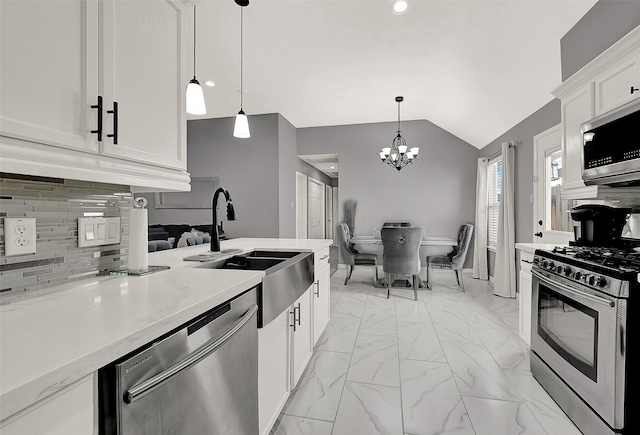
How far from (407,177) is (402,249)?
92.8 inches

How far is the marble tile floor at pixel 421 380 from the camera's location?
1681 millimetres

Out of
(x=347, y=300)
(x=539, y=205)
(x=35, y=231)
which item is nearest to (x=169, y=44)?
(x=35, y=231)

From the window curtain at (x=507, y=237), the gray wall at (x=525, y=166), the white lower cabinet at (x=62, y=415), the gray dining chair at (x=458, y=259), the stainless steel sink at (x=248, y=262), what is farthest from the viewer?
the gray dining chair at (x=458, y=259)

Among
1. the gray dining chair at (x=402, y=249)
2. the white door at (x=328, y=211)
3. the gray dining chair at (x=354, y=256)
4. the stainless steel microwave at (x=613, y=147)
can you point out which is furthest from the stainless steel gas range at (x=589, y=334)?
the white door at (x=328, y=211)

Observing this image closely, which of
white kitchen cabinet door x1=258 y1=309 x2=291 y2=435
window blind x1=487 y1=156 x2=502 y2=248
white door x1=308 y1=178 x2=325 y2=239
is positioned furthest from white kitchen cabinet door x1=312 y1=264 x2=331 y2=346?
white door x1=308 y1=178 x2=325 y2=239

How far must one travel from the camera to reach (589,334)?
1.59m

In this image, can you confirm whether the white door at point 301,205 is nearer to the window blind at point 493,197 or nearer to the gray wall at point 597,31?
the window blind at point 493,197

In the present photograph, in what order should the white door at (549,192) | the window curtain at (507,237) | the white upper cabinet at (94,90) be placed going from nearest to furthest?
the white upper cabinet at (94,90) → the white door at (549,192) → the window curtain at (507,237)

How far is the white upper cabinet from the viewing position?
0.74m

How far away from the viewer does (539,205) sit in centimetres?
366

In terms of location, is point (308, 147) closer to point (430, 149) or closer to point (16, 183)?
point (430, 149)

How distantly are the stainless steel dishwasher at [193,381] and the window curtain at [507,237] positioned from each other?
3.99 m

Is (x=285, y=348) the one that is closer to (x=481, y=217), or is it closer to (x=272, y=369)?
(x=272, y=369)

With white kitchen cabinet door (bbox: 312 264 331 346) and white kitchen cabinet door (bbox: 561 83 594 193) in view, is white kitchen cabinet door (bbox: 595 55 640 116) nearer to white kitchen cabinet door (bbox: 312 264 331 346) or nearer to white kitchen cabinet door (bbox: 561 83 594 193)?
white kitchen cabinet door (bbox: 561 83 594 193)
